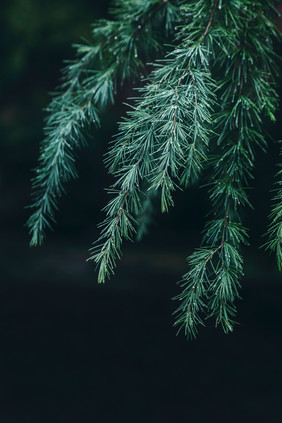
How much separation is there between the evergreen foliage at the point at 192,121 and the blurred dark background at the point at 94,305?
0.85 m

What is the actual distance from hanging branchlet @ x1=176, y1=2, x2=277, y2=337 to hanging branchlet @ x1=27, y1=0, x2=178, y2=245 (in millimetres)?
275

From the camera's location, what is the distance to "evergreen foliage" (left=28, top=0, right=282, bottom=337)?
1.22m

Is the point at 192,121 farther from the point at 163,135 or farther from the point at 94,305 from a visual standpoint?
the point at 94,305

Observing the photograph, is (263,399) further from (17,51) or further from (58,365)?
(17,51)

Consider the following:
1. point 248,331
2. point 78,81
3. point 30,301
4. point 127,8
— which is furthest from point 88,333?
point 127,8

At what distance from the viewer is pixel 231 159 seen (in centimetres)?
131

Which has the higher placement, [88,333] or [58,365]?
[88,333]

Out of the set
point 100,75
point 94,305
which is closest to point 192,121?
point 100,75

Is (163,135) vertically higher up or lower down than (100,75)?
lower down

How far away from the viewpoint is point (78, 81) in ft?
5.75

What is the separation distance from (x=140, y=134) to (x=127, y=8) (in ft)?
1.97

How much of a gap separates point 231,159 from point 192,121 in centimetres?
14


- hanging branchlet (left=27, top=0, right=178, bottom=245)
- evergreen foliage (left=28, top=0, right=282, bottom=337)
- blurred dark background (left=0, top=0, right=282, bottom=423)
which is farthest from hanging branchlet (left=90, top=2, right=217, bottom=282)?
blurred dark background (left=0, top=0, right=282, bottom=423)

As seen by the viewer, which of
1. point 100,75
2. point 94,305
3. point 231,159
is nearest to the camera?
point 231,159
